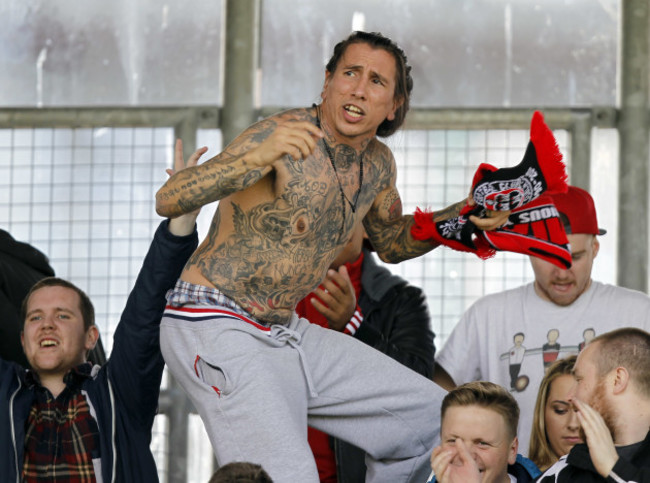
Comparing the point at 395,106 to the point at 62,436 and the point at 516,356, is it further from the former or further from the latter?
the point at 62,436

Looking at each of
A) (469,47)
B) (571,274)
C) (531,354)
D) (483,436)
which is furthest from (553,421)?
(469,47)

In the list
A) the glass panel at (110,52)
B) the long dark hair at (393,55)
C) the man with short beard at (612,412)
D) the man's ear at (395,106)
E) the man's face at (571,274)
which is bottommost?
the man with short beard at (612,412)

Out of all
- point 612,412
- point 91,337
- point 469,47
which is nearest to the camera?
point 612,412

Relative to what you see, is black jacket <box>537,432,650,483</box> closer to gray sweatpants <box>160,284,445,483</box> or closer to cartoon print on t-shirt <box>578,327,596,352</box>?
gray sweatpants <box>160,284,445,483</box>

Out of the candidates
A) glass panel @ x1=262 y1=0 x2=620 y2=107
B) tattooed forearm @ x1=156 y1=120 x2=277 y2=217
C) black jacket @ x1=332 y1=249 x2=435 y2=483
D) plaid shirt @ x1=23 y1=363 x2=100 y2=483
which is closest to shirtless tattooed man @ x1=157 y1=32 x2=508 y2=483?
tattooed forearm @ x1=156 y1=120 x2=277 y2=217

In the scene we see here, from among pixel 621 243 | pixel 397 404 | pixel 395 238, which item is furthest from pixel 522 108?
pixel 397 404

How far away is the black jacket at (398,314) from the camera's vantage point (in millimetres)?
5273

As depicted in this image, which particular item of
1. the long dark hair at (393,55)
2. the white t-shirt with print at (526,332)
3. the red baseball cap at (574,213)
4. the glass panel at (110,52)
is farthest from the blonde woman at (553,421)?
the glass panel at (110,52)

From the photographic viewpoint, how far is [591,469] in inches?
142

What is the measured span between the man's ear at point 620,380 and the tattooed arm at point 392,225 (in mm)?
1000

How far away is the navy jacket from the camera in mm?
4570

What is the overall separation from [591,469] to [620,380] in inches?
12.6

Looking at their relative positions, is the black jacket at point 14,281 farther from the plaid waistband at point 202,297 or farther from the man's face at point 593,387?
the man's face at point 593,387

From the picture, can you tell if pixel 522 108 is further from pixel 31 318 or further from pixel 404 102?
pixel 31 318
